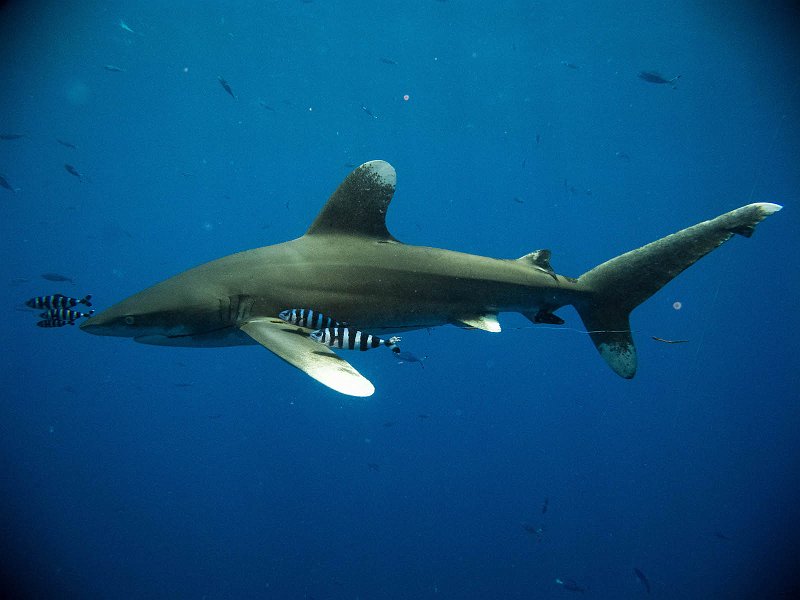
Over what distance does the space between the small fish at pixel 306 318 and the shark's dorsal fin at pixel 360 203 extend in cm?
113

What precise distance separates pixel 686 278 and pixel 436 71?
55.8 feet

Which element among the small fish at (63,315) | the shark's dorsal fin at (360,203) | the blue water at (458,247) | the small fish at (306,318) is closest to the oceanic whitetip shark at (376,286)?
the shark's dorsal fin at (360,203)

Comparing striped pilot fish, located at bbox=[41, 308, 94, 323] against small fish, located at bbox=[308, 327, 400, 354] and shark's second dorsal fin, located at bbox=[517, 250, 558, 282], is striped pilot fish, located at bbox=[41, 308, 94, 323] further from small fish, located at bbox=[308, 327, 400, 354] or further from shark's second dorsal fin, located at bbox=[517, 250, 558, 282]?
shark's second dorsal fin, located at bbox=[517, 250, 558, 282]

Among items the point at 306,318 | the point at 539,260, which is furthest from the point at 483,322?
the point at 306,318

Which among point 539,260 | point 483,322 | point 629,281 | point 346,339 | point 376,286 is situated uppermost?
point 539,260

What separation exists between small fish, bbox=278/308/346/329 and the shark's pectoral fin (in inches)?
4.0

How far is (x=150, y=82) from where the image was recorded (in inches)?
918

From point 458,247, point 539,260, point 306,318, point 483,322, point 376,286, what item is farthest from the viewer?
point 458,247

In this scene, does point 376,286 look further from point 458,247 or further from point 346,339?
point 458,247

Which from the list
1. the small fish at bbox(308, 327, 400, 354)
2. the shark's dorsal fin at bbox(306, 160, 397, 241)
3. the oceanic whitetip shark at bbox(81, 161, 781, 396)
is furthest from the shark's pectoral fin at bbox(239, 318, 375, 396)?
the shark's dorsal fin at bbox(306, 160, 397, 241)

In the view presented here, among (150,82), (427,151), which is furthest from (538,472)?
(150,82)

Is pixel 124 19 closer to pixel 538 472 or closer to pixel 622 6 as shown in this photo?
pixel 622 6

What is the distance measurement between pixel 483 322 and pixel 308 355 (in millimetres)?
2141

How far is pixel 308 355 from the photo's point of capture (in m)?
2.81
